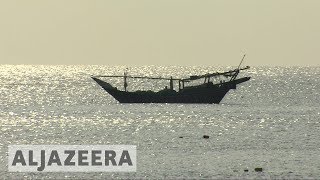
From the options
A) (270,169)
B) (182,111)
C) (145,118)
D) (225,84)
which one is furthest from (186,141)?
(225,84)

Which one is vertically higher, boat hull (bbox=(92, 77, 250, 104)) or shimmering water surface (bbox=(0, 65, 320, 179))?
boat hull (bbox=(92, 77, 250, 104))

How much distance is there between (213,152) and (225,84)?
51.5m

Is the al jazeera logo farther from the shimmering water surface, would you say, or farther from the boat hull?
the boat hull

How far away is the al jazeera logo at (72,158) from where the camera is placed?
53219 millimetres

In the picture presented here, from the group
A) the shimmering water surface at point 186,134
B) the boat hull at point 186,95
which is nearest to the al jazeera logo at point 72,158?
the shimmering water surface at point 186,134

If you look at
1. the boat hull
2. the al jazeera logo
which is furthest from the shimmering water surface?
the boat hull

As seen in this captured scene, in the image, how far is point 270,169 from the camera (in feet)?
176

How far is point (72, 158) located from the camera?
192 feet

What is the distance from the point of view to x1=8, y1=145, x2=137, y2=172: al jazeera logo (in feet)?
175

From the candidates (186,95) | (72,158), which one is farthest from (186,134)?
(186,95)

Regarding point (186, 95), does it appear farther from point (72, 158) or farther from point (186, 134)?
point (72, 158)

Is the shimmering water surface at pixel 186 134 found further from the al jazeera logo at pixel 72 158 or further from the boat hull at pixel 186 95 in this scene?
the boat hull at pixel 186 95

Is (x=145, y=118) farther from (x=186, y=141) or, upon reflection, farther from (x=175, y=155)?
(x=175, y=155)

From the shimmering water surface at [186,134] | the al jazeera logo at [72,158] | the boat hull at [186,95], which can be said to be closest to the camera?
the al jazeera logo at [72,158]
